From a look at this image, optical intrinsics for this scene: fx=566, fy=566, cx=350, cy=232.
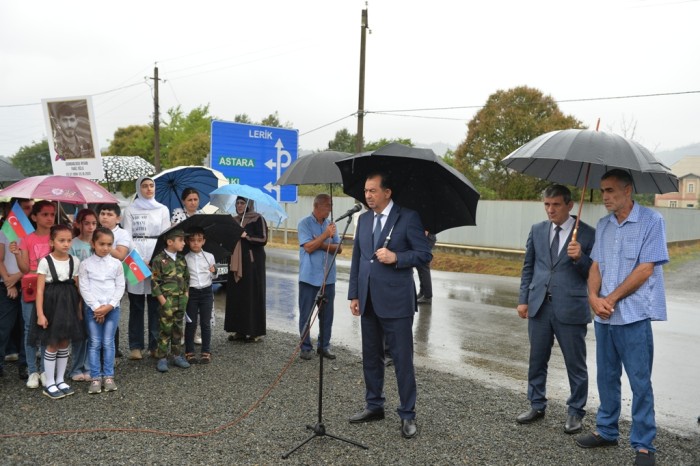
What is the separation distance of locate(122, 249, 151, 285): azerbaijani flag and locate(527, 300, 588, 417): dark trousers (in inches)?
160

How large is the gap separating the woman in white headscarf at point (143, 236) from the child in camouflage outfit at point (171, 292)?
0.33m

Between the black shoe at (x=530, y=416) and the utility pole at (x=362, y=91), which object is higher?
the utility pole at (x=362, y=91)

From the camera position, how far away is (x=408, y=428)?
4605mm

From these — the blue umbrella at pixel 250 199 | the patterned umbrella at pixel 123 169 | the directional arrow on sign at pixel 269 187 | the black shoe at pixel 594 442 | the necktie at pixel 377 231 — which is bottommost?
the black shoe at pixel 594 442

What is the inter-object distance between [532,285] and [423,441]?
1.68 m

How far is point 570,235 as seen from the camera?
4.90 meters

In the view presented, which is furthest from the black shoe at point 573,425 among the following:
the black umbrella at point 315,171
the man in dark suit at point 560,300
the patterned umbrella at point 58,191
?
the patterned umbrella at point 58,191

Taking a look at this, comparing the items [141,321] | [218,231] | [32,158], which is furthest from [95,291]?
[32,158]

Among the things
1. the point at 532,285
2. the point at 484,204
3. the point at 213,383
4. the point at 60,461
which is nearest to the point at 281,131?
the point at 213,383

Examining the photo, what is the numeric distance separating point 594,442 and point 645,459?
42 centimetres

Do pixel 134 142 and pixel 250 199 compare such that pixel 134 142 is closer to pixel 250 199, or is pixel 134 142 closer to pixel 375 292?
pixel 250 199

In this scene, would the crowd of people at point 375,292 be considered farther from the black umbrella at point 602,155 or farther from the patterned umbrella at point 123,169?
the patterned umbrella at point 123,169

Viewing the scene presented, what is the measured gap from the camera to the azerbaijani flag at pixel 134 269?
20.2 ft

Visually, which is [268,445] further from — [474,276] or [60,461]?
[474,276]
